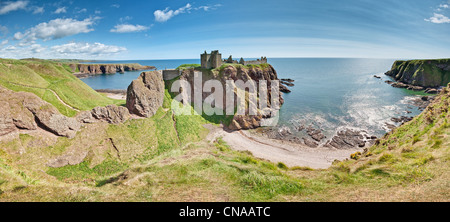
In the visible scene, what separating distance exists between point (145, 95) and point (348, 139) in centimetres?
4493

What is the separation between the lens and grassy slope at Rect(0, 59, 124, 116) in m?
21.9

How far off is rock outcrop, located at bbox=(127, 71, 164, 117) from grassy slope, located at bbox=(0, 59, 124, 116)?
5.83 metres

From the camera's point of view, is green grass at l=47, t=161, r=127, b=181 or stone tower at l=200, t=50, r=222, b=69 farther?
stone tower at l=200, t=50, r=222, b=69

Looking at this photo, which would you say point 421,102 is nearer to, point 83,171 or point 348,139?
point 348,139

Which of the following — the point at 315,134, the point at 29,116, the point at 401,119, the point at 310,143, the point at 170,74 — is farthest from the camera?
the point at 401,119

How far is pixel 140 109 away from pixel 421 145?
3584 centimetres

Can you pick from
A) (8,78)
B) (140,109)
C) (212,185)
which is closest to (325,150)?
(212,185)

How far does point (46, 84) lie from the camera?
2578cm

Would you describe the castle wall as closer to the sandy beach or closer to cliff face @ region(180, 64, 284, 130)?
cliff face @ region(180, 64, 284, 130)

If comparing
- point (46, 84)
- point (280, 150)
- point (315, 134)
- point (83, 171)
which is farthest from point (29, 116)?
point (315, 134)

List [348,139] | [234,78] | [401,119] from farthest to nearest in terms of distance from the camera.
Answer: [234,78], [401,119], [348,139]

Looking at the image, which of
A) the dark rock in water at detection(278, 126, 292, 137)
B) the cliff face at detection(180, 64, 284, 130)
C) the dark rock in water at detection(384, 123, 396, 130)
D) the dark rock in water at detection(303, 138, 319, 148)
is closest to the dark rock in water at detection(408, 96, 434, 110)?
the dark rock in water at detection(384, 123, 396, 130)

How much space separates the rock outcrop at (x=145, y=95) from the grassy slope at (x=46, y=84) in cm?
583
